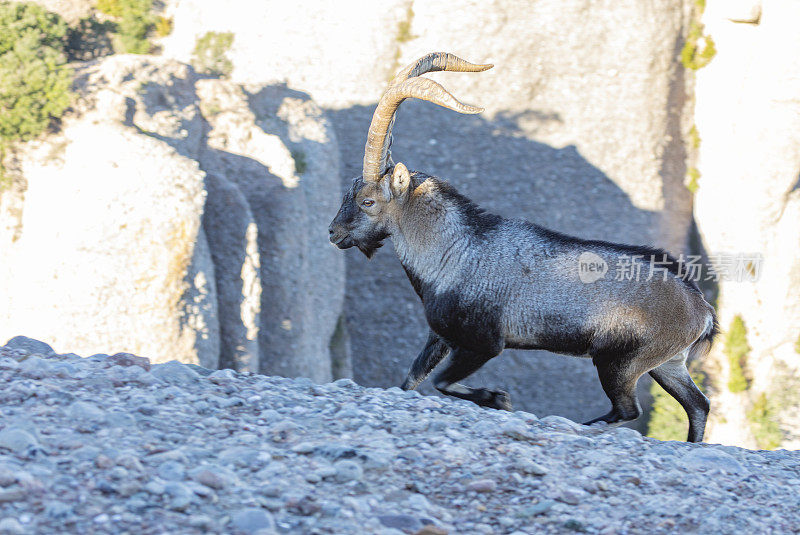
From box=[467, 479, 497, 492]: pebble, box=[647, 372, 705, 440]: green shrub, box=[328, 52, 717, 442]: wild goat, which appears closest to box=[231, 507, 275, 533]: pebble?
box=[467, 479, 497, 492]: pebble

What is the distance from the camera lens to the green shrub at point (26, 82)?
11734mm

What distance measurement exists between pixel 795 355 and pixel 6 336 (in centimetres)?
1368

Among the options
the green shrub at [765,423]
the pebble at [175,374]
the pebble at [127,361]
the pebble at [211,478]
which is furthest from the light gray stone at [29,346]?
the green shrub at [765,423]

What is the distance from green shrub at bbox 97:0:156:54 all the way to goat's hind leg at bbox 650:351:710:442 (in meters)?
16.2

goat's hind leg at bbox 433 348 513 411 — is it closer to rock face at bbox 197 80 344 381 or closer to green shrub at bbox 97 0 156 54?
rock face at bbox 197 80 344 381

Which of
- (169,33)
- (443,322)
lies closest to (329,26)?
(169,33)

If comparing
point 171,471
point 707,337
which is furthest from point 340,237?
point 171,471

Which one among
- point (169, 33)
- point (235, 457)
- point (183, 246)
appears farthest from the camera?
point (169, 33)

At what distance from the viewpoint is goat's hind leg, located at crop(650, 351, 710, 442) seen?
618 cm

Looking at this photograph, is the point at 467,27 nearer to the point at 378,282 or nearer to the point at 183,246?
the point at 378,282

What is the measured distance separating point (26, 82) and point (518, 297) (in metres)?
9.35

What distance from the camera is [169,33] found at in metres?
20.6

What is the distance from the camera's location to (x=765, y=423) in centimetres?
1552

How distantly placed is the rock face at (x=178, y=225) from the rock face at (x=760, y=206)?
8.19 meters
